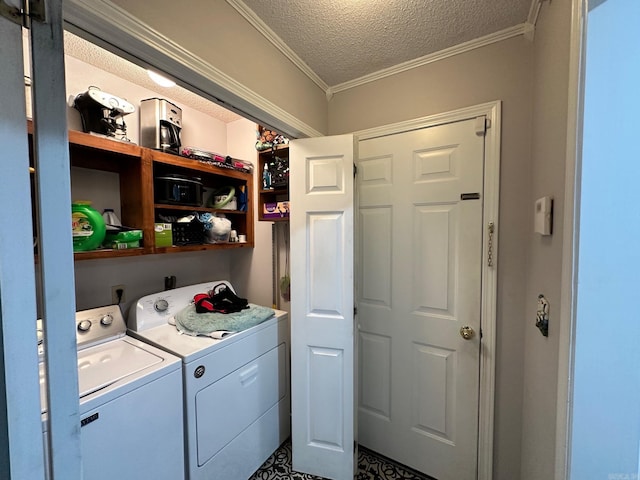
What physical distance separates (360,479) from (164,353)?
1.39 m

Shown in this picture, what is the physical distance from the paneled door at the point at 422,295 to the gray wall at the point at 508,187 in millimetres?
107

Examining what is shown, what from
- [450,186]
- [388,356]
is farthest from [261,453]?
[450,186]

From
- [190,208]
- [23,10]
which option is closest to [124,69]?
[190,208]

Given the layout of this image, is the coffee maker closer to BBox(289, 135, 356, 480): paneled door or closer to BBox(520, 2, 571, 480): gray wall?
BBox(289, 135, 356, 480): paneled door

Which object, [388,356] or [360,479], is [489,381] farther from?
[360,479]

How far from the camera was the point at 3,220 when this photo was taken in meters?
0.45

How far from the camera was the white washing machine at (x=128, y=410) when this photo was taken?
97 centimetres

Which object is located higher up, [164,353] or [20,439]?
[20,439]

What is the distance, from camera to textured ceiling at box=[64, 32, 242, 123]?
138 centimetres

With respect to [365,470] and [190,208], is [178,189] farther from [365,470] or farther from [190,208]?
[365,470]

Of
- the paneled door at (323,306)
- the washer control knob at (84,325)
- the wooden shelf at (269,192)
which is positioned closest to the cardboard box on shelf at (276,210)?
the wooden shelf at (269,192)

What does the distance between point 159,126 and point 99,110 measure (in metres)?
0.32

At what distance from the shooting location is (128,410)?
1.06 m

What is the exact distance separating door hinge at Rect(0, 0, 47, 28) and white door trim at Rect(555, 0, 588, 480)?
117cm
